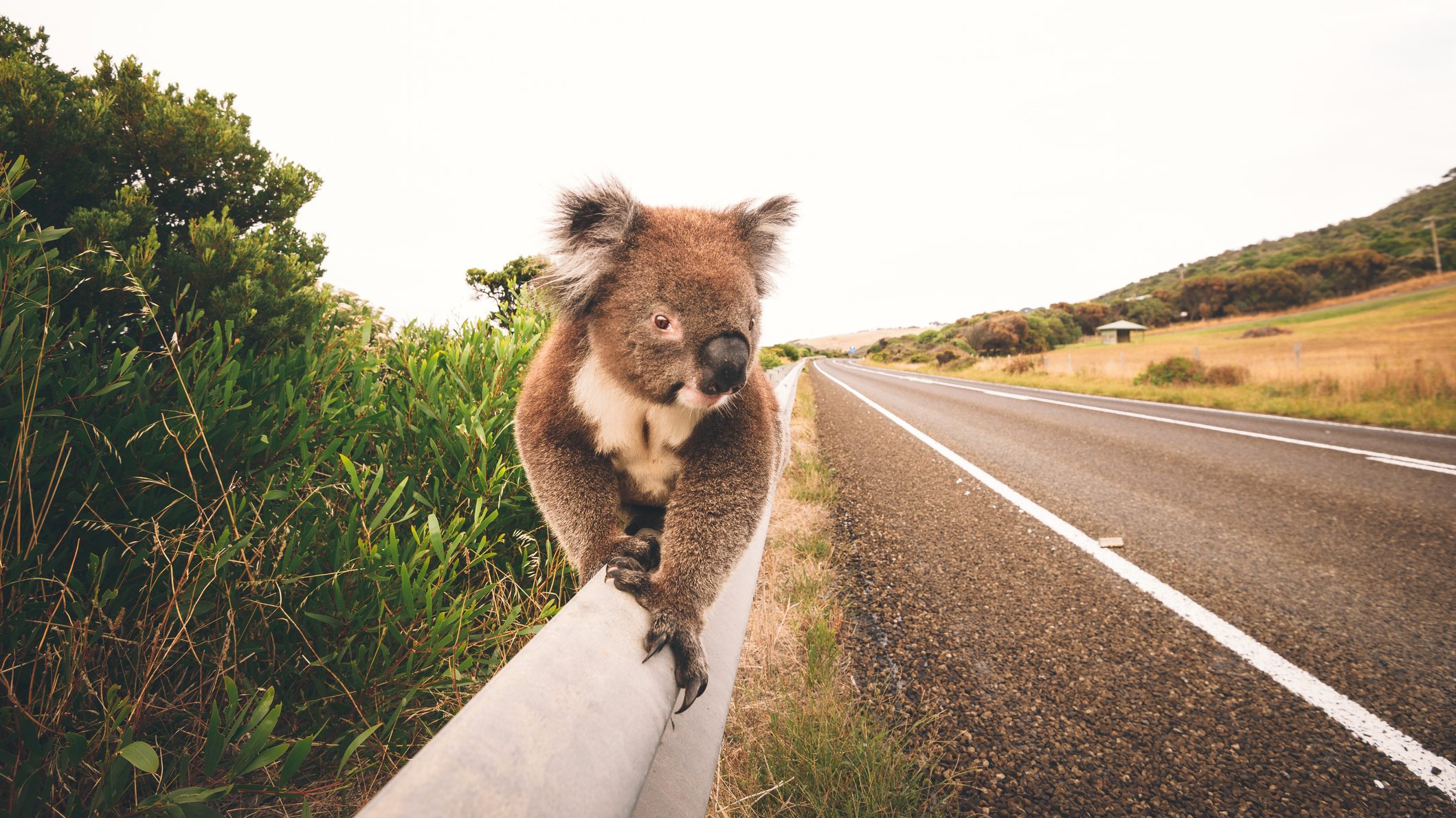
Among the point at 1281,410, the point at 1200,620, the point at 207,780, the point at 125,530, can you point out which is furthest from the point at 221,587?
the point at 1281,410

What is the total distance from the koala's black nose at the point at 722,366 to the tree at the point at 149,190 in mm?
2016

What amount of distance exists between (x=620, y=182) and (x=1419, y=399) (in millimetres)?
15524

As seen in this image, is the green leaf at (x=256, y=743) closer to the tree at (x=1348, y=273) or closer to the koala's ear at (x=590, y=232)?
the koala's ear at (x=590, y=232)

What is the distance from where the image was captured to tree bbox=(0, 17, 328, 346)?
2178 millimetres

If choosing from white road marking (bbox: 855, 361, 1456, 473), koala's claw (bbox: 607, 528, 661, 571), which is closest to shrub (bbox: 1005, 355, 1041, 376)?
white road marking (bbox: 855, 361, 1456, 473)

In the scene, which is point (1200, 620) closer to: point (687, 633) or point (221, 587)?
point (687, 633)

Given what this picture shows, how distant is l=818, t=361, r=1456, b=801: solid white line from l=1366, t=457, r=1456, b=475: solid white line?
5.11m

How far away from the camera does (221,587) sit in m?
1.45

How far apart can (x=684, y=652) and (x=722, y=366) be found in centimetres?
78

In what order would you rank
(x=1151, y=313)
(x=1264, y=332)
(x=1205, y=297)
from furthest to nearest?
1. (x=1151, y=313)
2. (x=1205, y=297)
3. (x=1264, y=332)

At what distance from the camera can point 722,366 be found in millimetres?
1596

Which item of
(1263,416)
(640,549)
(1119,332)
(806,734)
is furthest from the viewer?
(1119,332)

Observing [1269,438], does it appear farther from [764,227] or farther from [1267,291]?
[1267,291]

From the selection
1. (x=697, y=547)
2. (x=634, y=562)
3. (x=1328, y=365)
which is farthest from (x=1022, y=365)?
(x=634, y=562)
